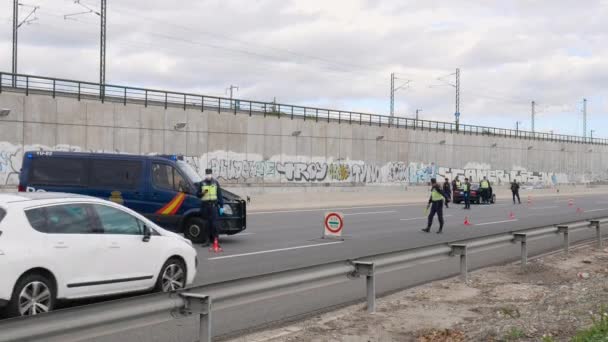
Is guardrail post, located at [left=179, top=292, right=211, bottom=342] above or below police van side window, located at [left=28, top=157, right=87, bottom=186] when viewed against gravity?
below

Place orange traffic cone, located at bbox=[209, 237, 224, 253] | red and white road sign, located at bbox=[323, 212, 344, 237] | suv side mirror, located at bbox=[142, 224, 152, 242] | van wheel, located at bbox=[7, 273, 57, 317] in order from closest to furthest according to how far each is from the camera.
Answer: van wheel, located at bbox=[7, 273, 57, 317] < suv side mirror, located at bbox=[142, 224, 152, 242] < orange traffic cone, located at bbox=[209, 237, 224, 253] < red and white road sign, located at bbox=[323, 212, 344, 237]

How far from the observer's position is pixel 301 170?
47594 mm

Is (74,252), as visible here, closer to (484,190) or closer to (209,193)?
(209,193)

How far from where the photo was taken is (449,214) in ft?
108

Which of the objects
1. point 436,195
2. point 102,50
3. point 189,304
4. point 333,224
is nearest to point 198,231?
point 333,224

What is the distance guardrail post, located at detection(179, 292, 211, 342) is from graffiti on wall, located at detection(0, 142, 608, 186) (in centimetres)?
2732

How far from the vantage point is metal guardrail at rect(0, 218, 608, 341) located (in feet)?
17.6

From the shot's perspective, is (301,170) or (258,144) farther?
(301,170)

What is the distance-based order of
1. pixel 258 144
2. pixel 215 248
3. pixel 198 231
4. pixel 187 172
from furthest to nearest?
pixel 258 144
pixel 187 172
pixel 198 231
pixel 215 248

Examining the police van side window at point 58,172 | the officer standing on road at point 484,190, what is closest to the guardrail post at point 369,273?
the police van side window at point 58,172

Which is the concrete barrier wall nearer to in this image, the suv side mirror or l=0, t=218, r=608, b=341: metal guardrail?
the suv side mirror

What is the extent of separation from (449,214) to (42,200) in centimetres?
2638

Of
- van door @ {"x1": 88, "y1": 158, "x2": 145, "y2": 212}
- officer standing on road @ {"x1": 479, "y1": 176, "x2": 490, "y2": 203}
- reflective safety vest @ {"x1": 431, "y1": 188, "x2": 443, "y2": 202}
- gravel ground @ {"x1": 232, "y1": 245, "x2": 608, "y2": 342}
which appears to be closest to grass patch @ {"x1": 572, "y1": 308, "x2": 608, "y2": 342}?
gravel ground @ {"x1": 232, "y1": 245, "x2": 608, "y2": 342}

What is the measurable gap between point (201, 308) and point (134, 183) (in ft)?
36.8
